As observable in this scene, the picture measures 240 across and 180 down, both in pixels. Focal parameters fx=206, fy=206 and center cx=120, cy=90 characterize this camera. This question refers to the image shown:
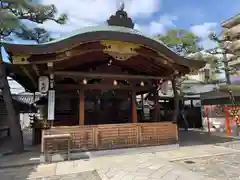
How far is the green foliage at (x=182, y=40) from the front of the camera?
13.0 metres

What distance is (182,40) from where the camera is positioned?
42.5ft

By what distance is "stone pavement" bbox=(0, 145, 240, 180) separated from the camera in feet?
14.6

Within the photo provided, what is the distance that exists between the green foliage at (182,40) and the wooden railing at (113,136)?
7.12 m

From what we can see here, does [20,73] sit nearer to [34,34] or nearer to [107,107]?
[34,34]

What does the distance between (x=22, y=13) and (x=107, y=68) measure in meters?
3.85

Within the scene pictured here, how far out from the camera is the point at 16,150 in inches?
289

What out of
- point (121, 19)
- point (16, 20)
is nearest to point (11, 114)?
point (16, 20)

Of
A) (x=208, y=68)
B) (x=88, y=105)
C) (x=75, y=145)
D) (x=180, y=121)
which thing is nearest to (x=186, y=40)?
(x=208, y=68)

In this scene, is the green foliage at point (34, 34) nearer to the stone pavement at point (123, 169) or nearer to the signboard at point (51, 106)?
the signboard at point (51, 106)

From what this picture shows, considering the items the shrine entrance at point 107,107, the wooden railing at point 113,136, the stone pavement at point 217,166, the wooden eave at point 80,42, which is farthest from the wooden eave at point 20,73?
the stone pavement at point 217,166

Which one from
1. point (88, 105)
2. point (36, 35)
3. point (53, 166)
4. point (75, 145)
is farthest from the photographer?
point (88, 105)

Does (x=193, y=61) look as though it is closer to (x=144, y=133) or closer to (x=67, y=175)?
(x=144, y=133)

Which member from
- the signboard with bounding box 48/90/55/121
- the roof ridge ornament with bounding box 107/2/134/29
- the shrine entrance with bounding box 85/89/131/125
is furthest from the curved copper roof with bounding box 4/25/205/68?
the shrine entrance with bounding box 85/89/131/125

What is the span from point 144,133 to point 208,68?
8884mm
